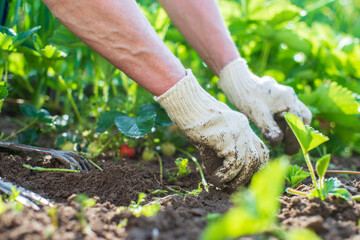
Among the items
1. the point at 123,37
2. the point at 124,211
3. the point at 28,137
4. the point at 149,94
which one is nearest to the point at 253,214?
the point at 124,211

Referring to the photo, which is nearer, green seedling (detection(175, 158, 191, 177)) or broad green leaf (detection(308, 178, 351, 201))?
broad green leaf (detection(308, 178, 351, 201))

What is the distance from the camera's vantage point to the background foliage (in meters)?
1.41

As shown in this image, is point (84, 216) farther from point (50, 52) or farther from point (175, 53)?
point (175, 53)

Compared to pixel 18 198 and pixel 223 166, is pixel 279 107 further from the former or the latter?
pixel 18 198

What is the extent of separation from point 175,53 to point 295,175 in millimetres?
1040

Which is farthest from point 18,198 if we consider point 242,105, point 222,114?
point 242,105

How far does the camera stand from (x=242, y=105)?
4.51 ft

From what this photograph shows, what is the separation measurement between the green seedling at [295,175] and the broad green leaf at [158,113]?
517mm

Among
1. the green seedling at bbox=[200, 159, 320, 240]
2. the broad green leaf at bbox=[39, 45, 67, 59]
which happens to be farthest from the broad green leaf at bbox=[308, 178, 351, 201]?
the broad green leaf at bbox=[39, 45, 67, 59]

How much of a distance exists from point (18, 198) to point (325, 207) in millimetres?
746

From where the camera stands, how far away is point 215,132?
1023mm

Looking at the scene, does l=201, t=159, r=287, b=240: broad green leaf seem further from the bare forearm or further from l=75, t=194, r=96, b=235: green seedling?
the bare forearm

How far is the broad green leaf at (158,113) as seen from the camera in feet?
4.41

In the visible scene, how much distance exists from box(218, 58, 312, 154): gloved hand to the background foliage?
0.23 metres
